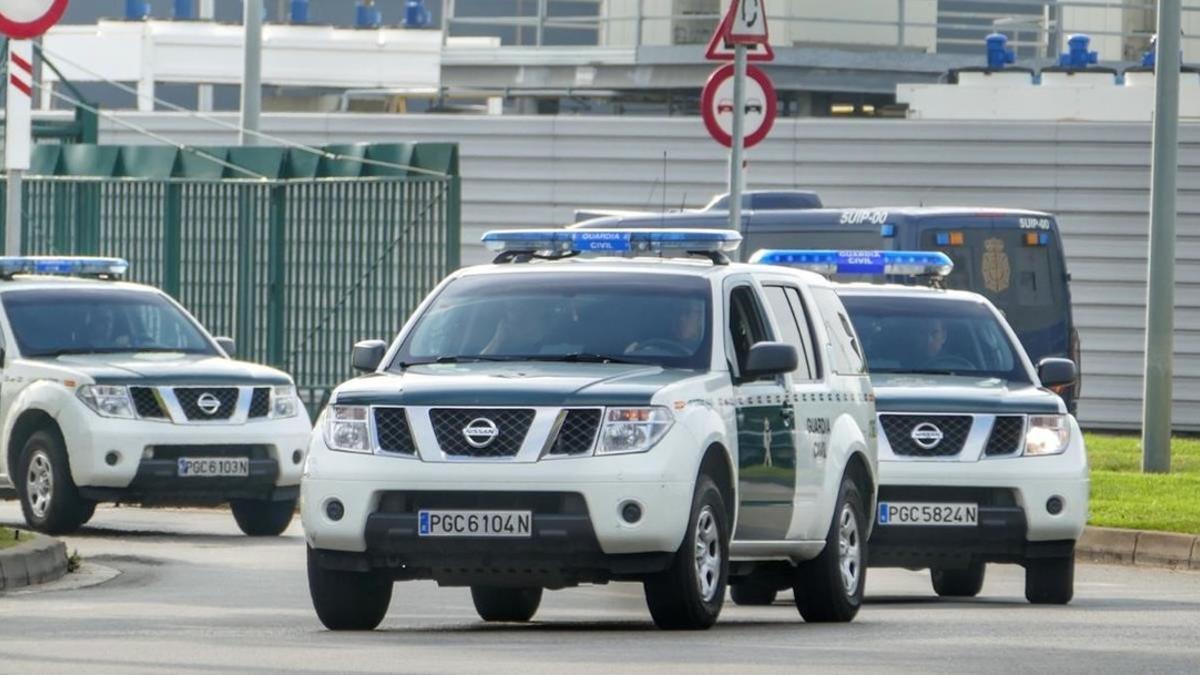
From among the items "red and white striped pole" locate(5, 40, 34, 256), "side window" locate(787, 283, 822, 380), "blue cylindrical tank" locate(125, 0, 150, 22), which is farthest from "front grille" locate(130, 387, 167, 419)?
"blue cylindrical tank" locate(125, 0, 150, 22)

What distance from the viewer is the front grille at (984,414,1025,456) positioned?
15828 millimetres

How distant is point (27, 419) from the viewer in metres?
19.9

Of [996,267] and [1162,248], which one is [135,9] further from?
[1162,248]

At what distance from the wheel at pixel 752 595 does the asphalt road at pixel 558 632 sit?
0.08m

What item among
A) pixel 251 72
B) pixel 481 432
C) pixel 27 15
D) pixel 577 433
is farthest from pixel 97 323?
pixel 577 433

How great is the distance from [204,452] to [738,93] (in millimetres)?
4126

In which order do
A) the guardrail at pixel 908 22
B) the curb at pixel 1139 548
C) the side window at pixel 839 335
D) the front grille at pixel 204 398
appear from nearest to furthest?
the side window at pixel 839 335, the curb at pixel 1139 548, the front grille at pixel 204 398, the guardrail at pixel 908 22

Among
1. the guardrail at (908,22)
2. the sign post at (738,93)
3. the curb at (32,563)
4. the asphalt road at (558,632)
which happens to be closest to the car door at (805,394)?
the asphalt road at (558,632)

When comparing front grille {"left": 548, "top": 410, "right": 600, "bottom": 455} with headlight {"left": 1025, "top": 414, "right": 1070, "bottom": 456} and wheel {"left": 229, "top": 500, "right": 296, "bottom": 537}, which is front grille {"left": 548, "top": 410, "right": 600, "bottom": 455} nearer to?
headlight {"left": 1025, "top": 414, "right": 1070, "bottom": 456}

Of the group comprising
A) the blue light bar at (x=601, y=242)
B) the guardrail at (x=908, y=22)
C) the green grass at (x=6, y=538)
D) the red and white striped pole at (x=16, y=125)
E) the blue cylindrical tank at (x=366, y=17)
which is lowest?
the green grass at (x=6, y=538)

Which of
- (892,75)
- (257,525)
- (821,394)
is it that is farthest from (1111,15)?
(821,394)

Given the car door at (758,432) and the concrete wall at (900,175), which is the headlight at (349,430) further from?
the concrete wall at (900,175)

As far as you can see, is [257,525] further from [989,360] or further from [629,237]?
[629,237]

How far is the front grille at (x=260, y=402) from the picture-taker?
2003 centimetres
